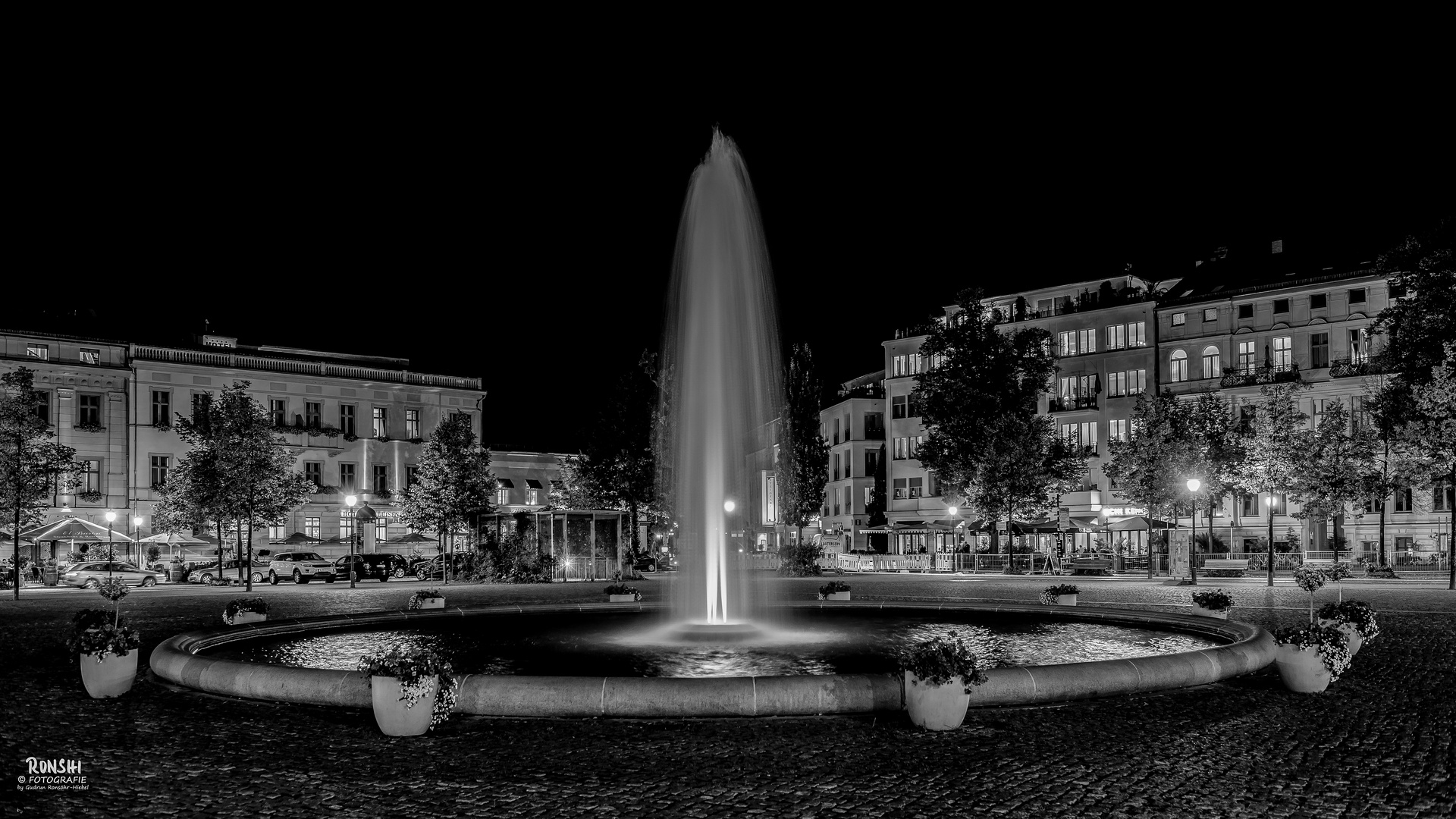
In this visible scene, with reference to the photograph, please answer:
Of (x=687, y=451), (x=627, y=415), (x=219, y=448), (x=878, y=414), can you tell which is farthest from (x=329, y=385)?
(x=687, y=451)

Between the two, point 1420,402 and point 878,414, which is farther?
point 878,414

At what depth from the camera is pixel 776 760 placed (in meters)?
10.7

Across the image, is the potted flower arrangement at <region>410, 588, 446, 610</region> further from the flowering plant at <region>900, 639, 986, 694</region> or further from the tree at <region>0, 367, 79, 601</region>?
the tree at <region>0, 367, 79, 601</region>

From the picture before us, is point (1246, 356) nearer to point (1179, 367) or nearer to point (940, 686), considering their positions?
point (1179, 367)

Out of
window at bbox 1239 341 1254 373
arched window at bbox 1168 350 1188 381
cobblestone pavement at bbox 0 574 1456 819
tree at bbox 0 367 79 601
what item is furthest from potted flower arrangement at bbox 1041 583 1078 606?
arched window at bbox 1168 350 1188 381

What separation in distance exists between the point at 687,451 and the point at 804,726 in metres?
14.5

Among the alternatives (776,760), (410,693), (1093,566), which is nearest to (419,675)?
(410,693)

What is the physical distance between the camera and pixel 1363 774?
33.0 feet

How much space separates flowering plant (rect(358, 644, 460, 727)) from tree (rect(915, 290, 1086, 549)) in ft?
183

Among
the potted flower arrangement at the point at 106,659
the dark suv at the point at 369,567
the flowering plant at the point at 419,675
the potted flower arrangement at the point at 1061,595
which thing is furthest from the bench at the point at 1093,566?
the flowering plant at the point at 419,675

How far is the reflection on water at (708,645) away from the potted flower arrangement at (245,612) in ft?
4.42

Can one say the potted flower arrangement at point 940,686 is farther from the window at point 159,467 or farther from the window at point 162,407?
the window at point 159,467

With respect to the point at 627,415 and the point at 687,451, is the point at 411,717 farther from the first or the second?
the point at 627,415

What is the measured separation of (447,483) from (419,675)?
198 feet
